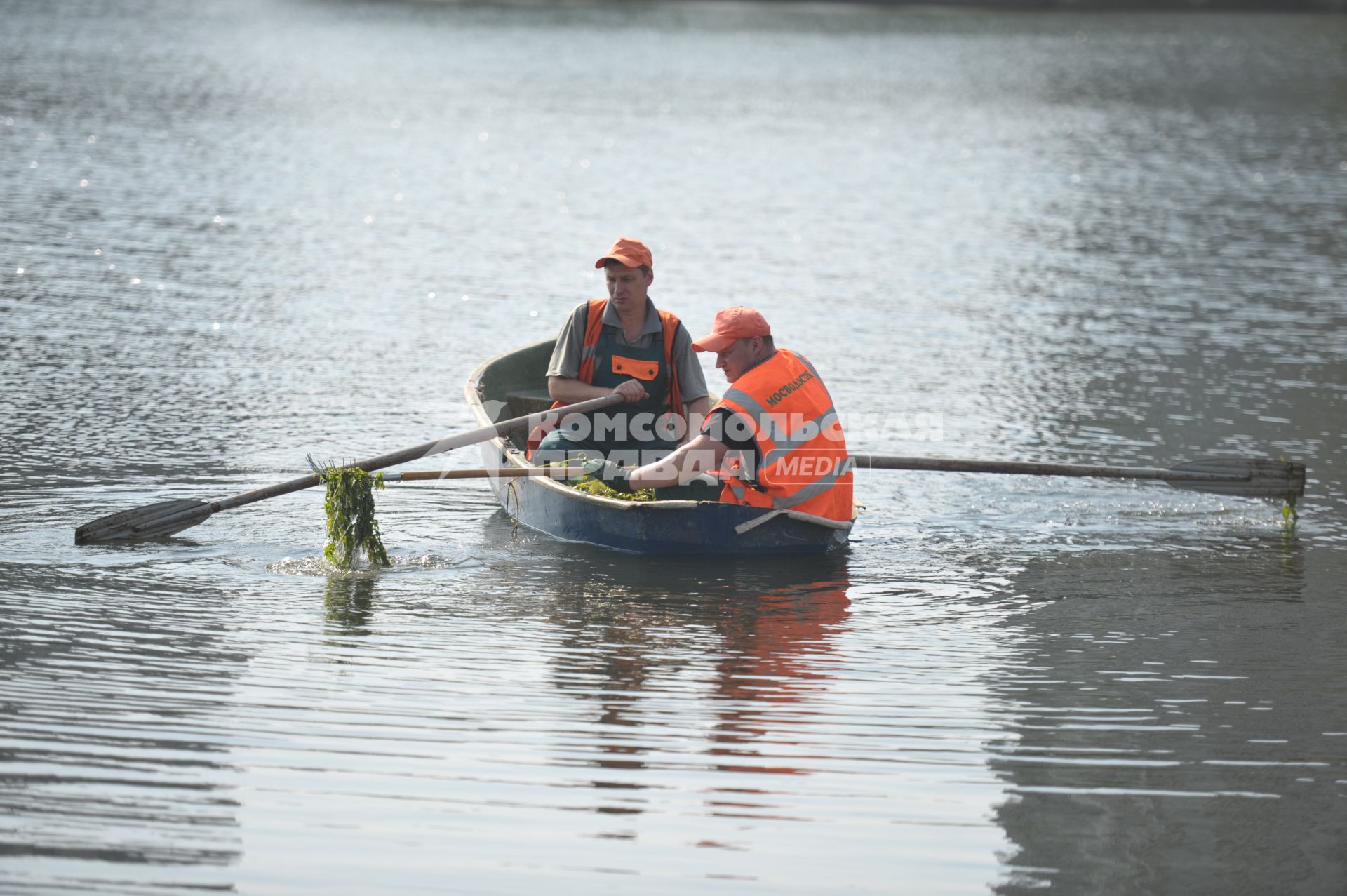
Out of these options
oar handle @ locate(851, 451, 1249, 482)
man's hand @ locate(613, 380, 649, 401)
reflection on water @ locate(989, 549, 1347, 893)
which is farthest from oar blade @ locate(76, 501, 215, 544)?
reflection on water @ locate(989, 549, 1347, 893)

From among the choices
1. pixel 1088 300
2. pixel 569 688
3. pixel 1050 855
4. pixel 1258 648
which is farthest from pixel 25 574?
pixel 1088 300

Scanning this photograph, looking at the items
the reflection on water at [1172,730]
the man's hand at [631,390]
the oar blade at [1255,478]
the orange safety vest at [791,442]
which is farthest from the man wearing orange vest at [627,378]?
the oar blade at [1255,478]

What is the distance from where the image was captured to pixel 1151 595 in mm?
8672

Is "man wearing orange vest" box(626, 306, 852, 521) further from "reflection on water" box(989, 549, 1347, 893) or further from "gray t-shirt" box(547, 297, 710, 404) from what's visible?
"reflection on water" box(989, 549, 1347, 893)

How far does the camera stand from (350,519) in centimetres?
871

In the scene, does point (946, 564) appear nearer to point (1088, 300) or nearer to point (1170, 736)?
point (1170, 736)

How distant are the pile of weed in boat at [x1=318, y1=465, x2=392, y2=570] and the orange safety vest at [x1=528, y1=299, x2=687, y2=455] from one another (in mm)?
1319

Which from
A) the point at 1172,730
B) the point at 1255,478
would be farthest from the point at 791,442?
the point at 1255,478

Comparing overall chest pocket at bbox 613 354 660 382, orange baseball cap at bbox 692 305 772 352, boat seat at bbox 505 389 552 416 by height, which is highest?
orange baseball cap at bbox 692 305 772 352

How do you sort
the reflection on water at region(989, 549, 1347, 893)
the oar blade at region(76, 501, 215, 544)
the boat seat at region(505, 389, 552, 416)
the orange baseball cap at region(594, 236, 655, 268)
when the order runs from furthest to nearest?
1. the boat seat at region(505, 389, 552, 416)
2. the orange baseball cap at region(594, 236, 655, 268)
3. the oar blade at region(76, 501, 215, 544)
4. the reflection on water at region(989, 549, 1347, 893)

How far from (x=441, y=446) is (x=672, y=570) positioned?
67.0 inches

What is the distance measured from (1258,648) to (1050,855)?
2.71 m

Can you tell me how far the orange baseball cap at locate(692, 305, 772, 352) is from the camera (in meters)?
8.23

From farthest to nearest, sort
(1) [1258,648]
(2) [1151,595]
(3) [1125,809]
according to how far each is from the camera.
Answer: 1. (2) [1151,595]
2. (1) [1258,648]
3. (3) [1125,809]
